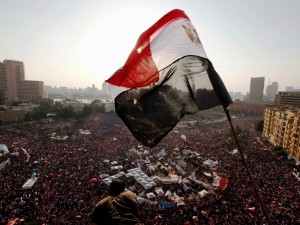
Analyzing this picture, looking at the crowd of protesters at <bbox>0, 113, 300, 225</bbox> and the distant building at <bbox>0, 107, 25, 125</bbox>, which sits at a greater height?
the distant building at <bbox>0, 107, 25, 125</bbox>

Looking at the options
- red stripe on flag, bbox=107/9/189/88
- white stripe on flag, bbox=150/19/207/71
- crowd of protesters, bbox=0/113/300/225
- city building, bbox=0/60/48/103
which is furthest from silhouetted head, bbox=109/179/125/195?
city building, bbox=0/60/48/103

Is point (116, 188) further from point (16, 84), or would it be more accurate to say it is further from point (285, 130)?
point (16, 84)

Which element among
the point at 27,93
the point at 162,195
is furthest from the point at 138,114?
the point at 27,93

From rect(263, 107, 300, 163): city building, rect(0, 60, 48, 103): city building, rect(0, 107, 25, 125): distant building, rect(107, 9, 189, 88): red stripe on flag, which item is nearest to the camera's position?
rect(107, 9, 189, 88): red stripe on flag

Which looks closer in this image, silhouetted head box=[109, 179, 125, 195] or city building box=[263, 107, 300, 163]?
silhouetted head box=[109, 179, 125, 195]

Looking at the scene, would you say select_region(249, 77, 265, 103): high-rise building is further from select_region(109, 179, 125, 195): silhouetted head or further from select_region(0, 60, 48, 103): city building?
select_region(109, 179, 125, 195): silhouetted head

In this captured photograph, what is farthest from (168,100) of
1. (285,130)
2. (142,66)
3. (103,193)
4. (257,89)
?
(257,89)
